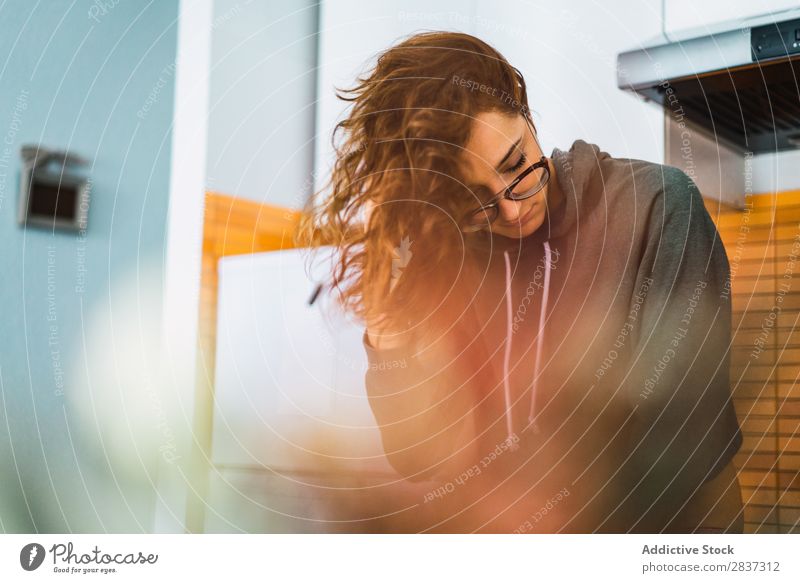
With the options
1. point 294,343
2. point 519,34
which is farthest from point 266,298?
point 519,34

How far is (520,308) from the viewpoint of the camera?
63 cm

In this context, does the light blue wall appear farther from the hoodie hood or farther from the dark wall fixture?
the hoodie hood

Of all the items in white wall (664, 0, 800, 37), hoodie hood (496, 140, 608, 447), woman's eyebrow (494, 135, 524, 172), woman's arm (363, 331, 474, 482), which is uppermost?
white wall (664, 0, 800, 37)

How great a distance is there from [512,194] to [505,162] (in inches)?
1.0

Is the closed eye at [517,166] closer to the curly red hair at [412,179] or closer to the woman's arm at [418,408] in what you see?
the curly red hair at [412,179]

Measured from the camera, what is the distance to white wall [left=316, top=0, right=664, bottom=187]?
639 millimetres

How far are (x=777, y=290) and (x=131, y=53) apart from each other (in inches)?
20.9

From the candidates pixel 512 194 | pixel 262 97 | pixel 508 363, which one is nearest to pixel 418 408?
pixel 508 363

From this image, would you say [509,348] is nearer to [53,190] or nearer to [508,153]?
[508,153]

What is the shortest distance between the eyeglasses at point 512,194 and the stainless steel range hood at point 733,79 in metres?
0.10

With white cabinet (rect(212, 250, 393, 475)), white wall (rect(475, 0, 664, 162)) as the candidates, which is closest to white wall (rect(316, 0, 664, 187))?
white wall (rect(475, 0, 664, 162))

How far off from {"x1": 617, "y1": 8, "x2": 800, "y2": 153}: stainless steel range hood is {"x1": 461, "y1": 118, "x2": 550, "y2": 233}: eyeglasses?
0.34 feet

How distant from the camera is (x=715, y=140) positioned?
2.14ft

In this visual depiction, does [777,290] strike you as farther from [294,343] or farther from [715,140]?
[294,343]
